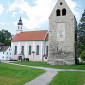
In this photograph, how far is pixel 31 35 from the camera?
4531cm

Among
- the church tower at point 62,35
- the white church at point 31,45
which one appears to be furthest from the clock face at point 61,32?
the white church at point 31,45

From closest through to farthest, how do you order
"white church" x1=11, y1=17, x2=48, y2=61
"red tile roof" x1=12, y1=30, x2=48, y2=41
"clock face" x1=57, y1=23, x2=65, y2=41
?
"clock face" x1=57, y1=23, x2=65, y2=41 < "white church" x1=11, y1=17, x2=48, y2=61 < "red tile roof" x1=12, y1=30, x2=48, y2=41

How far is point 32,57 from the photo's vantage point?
4238cm

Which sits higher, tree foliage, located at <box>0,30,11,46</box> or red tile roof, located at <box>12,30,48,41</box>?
tree foliage, located at <box>0,30,11,46</box>

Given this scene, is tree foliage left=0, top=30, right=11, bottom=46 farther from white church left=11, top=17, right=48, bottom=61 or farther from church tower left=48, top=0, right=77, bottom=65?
church tower left=48, top=0, right=77, bottom=65

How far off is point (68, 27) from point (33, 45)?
760 inches

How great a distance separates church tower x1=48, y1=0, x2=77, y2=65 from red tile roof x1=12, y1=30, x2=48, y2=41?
15.2 m

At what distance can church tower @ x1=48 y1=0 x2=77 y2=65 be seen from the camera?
2561 centimetres

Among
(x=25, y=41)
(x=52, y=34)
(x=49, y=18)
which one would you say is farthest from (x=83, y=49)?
(x=25, y=41)

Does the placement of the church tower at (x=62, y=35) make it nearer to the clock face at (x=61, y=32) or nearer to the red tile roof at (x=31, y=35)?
the clock face at (x=61, y=32)

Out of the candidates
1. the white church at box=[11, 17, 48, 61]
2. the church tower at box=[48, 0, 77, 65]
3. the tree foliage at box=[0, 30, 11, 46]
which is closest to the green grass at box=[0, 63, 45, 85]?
the church tower at box=[48, 0, 77, 65]

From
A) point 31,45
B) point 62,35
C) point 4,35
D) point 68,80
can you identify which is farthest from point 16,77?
point 4,35

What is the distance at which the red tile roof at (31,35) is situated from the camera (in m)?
43.0

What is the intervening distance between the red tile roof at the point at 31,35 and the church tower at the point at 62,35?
15.2m
